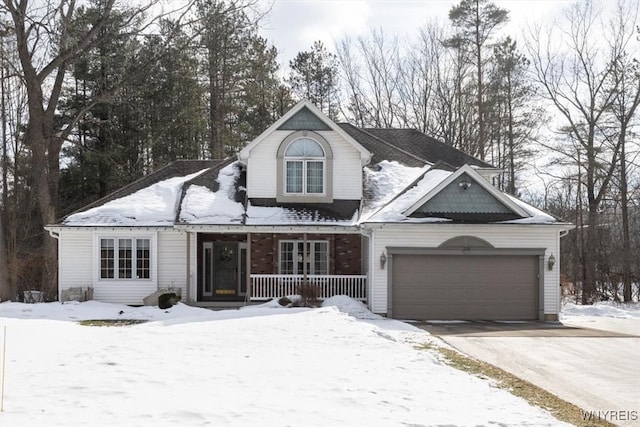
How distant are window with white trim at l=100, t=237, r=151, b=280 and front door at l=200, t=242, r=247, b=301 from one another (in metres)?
2.44

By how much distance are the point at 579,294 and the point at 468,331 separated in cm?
1557

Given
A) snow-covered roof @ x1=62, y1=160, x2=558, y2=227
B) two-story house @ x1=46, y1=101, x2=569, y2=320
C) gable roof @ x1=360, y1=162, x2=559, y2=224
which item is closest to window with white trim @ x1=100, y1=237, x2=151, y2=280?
two-story house @ x1=46, y1=101, x2=569, y2=320

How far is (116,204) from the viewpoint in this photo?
19.9 metres

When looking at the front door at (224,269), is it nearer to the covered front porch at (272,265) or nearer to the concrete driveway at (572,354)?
the covered front porch at (272,265)

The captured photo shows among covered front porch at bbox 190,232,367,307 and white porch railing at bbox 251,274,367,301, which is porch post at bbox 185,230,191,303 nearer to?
covered front porch at bbox 190,232,367,307

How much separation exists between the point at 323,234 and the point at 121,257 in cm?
675

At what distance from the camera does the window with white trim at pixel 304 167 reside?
788 inches

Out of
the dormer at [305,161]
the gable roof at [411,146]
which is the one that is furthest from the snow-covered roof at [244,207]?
the gable roof at [411,146]

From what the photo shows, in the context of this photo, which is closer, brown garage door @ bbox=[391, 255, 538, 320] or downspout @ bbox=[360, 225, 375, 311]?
brown garage door @ bbox=[391, 255, 538, 320]

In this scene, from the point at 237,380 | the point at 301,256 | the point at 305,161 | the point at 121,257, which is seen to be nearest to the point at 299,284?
the point at 301,256

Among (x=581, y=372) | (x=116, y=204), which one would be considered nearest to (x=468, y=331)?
(x=581, y=372)

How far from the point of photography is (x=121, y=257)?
1919 cm

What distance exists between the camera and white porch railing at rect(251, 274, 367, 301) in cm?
1898

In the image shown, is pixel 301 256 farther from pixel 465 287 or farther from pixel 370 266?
pixel 465 287
